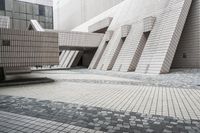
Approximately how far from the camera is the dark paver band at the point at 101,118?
115 inches

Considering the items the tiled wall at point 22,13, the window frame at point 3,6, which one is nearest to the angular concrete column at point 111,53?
the tiled wall at point 22,13

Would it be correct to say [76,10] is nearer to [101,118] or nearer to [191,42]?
[191,42]

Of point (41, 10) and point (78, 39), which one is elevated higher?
point (41, 10)

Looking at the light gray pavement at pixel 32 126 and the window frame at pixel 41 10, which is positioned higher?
the window frame at pixel 41 10

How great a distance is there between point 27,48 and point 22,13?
23.4m

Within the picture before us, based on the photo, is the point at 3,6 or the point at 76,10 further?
the point at 76,10

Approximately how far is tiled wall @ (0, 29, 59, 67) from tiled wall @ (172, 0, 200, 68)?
8.93 metres

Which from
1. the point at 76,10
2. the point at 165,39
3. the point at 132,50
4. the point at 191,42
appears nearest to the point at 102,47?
the point at 132,50

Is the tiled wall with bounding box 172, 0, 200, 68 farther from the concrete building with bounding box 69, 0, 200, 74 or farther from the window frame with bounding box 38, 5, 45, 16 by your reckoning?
the window frame with bounding box 38, 5, 45, 16

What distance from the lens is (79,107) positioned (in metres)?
4.27

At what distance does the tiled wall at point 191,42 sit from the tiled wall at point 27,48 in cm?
893

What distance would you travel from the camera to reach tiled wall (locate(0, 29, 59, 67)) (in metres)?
8.61

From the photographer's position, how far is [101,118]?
345 centimetres

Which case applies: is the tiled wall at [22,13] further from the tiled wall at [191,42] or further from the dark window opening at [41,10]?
the tiled wall at [191,42]
